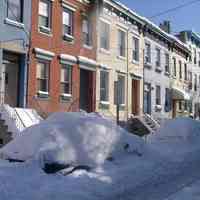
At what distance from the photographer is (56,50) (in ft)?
66.2

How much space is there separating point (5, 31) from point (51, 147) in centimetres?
850

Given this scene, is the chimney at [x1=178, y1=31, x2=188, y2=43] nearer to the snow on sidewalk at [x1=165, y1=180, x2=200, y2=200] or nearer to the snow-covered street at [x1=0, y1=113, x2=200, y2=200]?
the snow-covered street at [x1=0, y1=113, x2=200, y2=200]

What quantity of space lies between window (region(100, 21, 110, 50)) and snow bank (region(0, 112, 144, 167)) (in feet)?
41.9

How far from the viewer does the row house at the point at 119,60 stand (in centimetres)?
2389

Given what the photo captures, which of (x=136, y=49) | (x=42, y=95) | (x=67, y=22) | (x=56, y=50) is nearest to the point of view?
(x=42, y=95)

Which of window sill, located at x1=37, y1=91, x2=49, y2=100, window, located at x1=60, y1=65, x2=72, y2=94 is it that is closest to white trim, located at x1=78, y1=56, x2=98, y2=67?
window, located at x1=60, y1=65, x2=72, y2=94

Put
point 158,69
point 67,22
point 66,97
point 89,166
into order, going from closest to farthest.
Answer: point 89,166, point 66,97, point 67,22, point 158,69

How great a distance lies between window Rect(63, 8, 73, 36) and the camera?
21.1 meters

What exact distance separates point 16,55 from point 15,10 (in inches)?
73.8

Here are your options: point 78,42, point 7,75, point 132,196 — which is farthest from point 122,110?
point 132,196

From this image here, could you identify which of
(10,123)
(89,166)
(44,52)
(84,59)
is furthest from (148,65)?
(89,166)

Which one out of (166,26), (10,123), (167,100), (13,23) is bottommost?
(10,123)

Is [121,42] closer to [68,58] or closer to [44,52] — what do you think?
[68,58]

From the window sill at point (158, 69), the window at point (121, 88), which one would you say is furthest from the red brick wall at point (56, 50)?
the window sill at point (158, 69)
